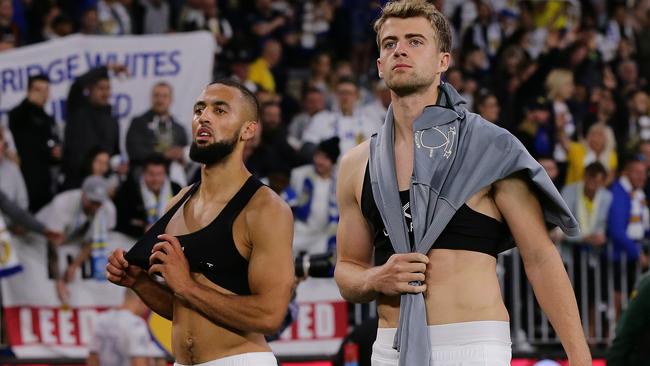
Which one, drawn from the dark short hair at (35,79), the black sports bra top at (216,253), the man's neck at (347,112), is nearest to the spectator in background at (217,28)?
the man's neck at (347,112)

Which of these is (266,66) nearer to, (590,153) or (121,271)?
(590,153)

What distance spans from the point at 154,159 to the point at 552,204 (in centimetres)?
632

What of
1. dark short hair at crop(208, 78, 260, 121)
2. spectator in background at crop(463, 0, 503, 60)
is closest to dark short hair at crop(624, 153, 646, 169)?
spectator in background at crop(463, 0, 503, 60)

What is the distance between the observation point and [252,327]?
16.9 ft

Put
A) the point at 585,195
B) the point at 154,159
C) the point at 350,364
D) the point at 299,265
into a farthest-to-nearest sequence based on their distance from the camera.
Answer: the point at 585,195 → the point at 154,159 → the point at 350,364 → the point at 299,265

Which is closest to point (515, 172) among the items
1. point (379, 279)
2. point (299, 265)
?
point (379, 279)

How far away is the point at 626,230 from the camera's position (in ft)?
37.4

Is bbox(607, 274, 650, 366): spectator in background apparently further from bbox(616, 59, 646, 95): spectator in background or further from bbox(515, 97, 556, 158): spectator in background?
bbox(616, 59, 646, 95): spectator in background

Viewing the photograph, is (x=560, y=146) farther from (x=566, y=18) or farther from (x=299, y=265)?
(x=299, y=265)

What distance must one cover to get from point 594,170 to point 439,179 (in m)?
7.30

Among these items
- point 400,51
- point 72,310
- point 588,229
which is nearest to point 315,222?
point 72,310

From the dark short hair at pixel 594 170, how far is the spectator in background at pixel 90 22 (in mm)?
5419

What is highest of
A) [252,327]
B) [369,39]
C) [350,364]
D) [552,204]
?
[369,39]

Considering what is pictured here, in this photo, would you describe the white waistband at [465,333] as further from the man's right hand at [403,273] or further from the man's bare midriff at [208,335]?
the man's bare midriff at [208,335]
